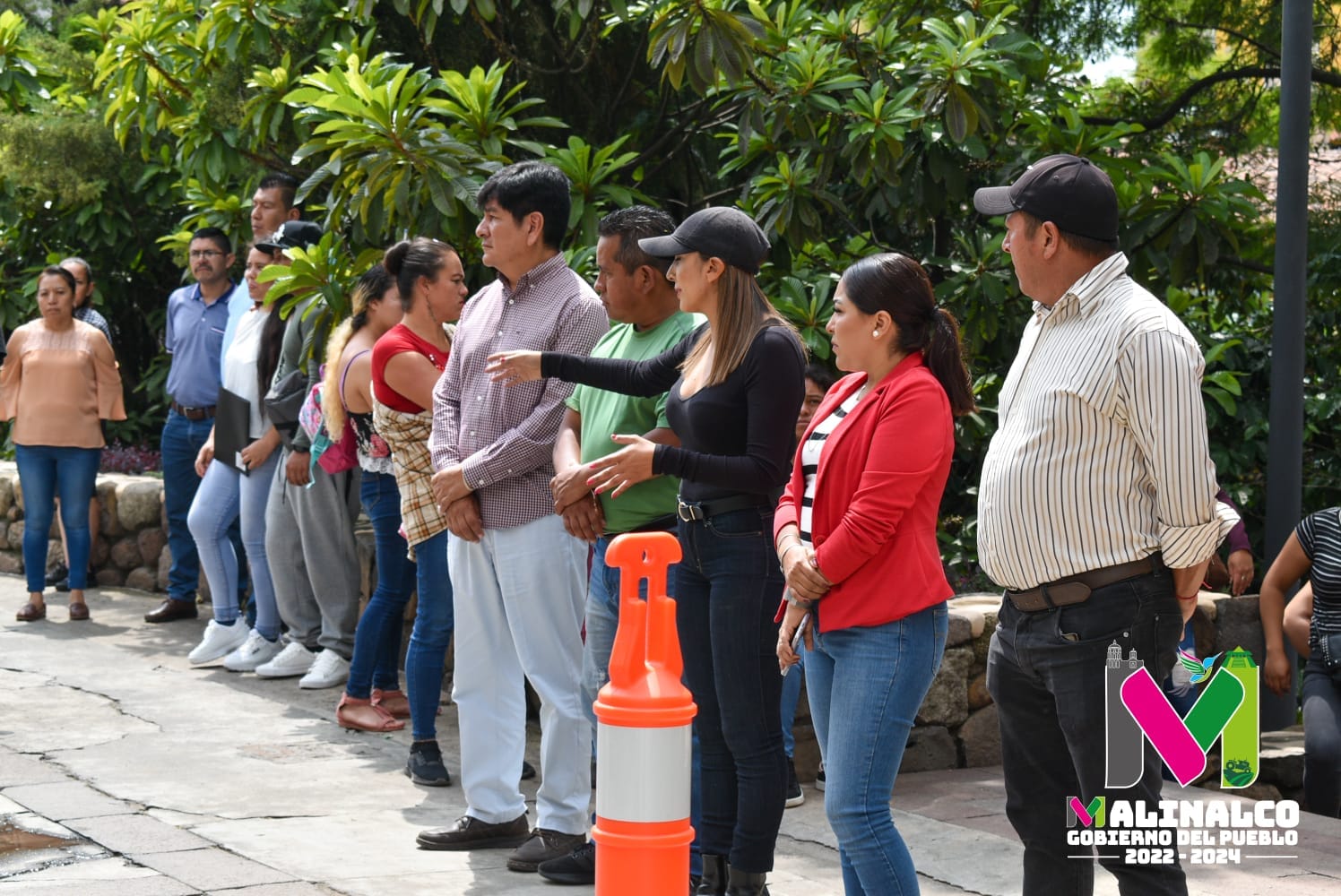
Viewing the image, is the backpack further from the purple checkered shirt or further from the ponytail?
the ponytail

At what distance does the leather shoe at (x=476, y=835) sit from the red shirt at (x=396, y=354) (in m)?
1.66

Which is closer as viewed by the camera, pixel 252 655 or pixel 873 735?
pixel 873 735

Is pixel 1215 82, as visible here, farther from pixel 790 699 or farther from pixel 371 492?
pixel 371 492

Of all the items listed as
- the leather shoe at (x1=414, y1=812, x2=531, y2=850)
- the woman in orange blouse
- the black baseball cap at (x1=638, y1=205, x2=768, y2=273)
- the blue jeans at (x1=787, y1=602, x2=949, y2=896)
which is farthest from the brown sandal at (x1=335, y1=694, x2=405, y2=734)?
the blue jeans at (x1=787, y1=602, x2=949, y2=896)

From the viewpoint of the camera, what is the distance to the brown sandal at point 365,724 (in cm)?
675

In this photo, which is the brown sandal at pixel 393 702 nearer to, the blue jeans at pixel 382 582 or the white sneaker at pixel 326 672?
the blue jeans at pixel 382 582

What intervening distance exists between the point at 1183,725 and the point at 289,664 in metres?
4.88

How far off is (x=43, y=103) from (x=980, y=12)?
705cm

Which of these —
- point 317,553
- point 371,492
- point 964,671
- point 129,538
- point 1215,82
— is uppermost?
point 1215,82

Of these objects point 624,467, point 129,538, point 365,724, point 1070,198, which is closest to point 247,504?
point 365,724

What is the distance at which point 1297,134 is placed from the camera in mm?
7066

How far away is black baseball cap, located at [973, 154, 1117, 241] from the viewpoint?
3.62 metres

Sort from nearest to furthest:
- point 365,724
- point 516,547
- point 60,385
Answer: point 516,547, point 365,724, point 60,385

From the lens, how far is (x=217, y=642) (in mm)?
8133
